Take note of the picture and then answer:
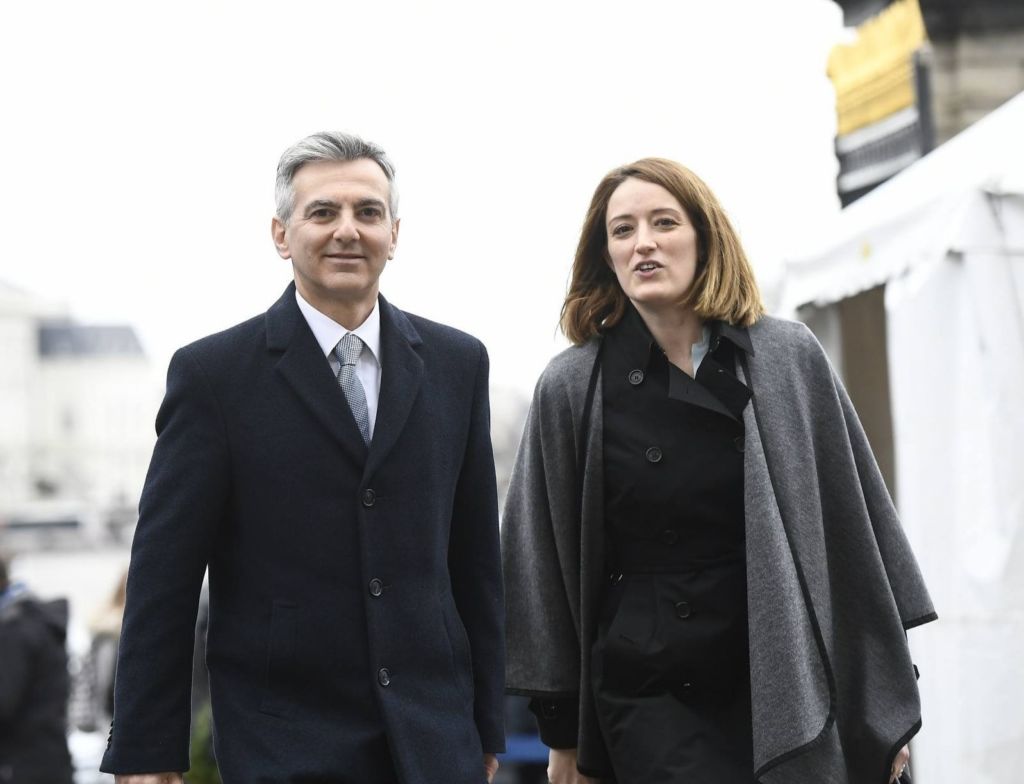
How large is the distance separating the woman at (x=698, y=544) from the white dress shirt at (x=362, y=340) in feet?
2.01

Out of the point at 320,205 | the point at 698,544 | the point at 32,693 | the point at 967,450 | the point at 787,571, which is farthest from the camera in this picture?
the point at 32,693

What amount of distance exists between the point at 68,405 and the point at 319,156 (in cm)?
13424

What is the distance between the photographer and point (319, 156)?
11.8 feet

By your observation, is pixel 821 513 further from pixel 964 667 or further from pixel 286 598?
pixel 964 667

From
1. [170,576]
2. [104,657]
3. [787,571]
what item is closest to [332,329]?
[170,576]

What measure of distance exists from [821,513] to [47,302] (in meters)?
140

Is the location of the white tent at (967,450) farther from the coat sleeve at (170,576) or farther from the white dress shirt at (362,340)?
the coat sleeve at (170,576)

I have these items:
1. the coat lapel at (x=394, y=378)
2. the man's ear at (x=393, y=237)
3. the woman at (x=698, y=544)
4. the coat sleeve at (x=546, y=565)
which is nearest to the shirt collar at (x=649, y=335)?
the woman at (x=698, y=544)

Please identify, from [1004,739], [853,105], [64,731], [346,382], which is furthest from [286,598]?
[853,105]

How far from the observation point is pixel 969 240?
19.3 feet

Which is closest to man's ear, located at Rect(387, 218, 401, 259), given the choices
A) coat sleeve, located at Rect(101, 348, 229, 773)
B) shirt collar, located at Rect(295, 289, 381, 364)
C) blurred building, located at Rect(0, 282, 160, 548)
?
shirt collar, located at Rect(295, 289, 381, 364)

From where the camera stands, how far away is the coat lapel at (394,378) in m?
3.57

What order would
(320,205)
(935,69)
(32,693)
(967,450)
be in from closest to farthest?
(320,205) → (967,450) → (32,693) → (935,69)

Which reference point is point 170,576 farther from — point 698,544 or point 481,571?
point 698,544
